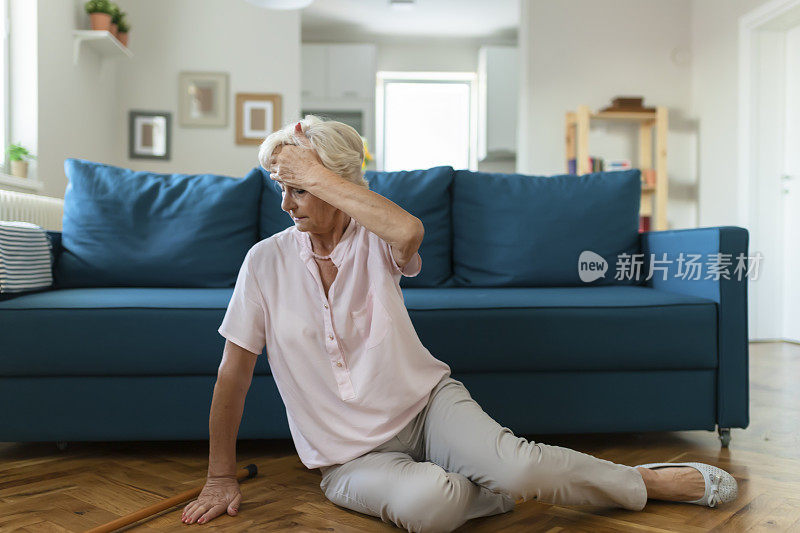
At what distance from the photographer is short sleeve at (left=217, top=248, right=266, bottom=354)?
4.86 ft

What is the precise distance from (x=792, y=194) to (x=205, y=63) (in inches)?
170

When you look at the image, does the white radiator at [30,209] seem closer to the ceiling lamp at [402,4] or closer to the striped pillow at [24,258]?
the striped pillow at [24,258]

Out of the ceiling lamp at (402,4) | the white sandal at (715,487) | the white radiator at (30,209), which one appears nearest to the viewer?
the white sandal at (715,487)

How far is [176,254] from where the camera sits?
2.36 meters

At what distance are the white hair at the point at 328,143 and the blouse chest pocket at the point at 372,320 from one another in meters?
0.27

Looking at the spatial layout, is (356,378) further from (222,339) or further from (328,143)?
(222,339)

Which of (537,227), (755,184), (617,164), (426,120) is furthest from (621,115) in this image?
(537,227)

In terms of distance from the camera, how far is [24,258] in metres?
2.10

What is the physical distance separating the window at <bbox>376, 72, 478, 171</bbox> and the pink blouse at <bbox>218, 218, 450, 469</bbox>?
597cm

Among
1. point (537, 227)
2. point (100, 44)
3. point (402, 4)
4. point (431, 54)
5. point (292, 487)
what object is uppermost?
point (402, 4)

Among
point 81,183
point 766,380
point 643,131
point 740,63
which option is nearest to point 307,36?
point 643,131

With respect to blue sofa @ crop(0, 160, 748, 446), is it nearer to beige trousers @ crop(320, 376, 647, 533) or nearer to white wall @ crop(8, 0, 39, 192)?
beige trousers @ crop(320, 376, 647, 533)

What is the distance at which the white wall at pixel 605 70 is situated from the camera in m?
5.40

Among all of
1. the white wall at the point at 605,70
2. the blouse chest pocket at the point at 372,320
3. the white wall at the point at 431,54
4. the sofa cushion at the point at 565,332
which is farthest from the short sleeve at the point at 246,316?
the white wall at the point at 431,54
